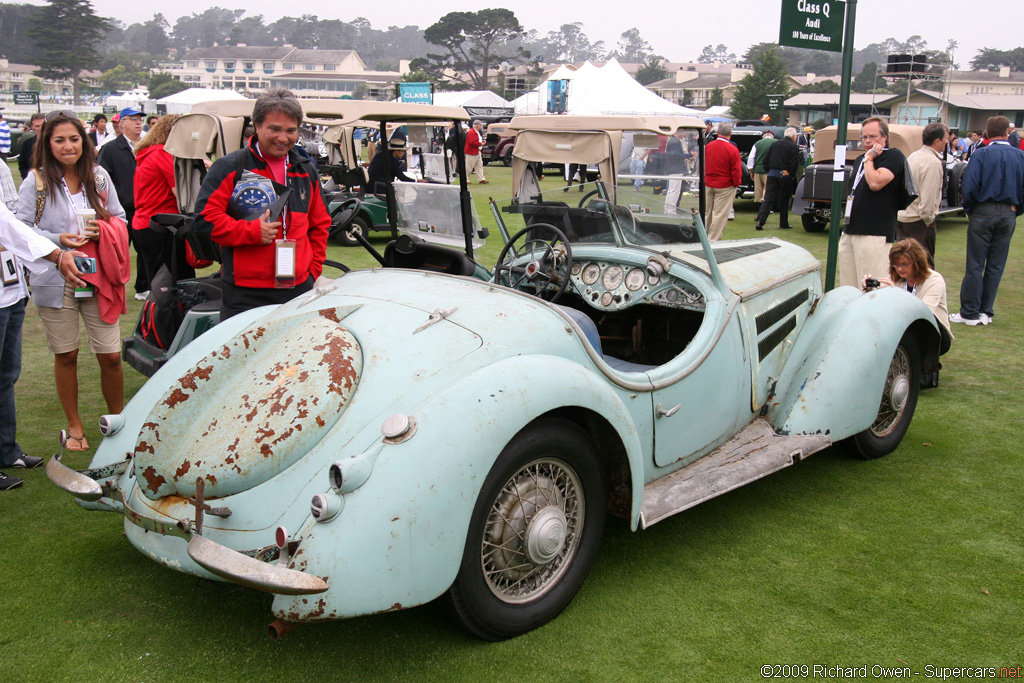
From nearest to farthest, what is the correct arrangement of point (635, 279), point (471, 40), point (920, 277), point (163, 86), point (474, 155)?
point (635, 279) < point (920, 277) < point (474, 155) < point (471, 40) < point (163, 86)

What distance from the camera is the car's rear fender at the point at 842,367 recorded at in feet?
13.8

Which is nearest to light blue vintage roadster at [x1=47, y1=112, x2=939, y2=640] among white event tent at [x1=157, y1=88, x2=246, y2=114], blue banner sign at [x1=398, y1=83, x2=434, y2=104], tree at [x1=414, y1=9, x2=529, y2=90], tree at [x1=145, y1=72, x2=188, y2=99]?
blue banner sign at [x1=398, y1=83, x2=434, y2=104]

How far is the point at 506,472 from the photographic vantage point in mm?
2785

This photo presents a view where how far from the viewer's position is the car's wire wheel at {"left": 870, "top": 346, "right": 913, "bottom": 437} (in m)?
4.67

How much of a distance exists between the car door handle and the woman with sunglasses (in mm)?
3048

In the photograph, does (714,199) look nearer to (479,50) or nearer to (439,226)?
(439,226)

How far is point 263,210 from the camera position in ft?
13.3

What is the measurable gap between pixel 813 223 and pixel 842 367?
37.6 ft

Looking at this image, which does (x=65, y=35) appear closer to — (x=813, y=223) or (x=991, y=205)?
(x=813, y=223)

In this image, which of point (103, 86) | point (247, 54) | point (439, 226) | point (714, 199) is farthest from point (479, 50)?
point (439, 226)

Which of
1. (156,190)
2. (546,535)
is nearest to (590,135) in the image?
(546,535)

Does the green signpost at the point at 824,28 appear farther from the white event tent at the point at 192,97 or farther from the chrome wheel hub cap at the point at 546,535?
the white event tent at the point at 192,97

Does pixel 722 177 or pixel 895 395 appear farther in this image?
pixel 722 177

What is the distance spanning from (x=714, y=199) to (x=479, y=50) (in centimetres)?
9620
